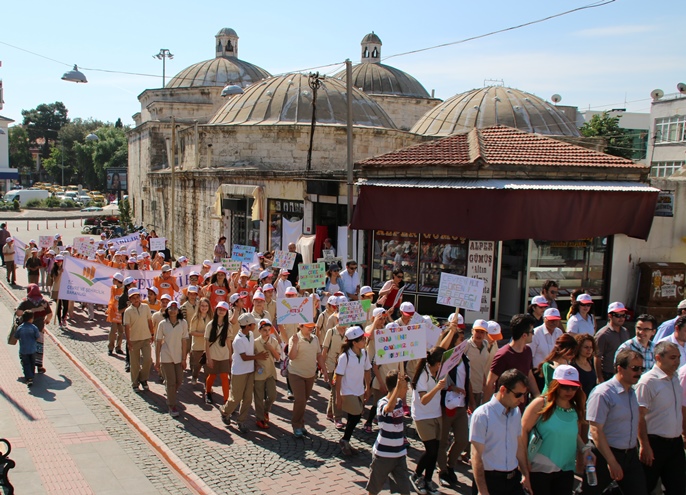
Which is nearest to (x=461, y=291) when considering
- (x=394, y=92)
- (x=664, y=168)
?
(x=394, y=92)

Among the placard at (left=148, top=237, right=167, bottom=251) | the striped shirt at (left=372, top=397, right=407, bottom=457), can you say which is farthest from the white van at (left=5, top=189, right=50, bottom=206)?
the striped shirt at (left=372, top=397, right=407, bottom=457)

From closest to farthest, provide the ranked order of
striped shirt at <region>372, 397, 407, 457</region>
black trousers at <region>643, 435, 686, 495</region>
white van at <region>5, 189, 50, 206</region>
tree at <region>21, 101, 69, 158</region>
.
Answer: black trousers at <region>643, 435, 686, 495</region> < striped shirt at <region>372, 397, 407, 457</region> < white van at <region>5, 189, 50, 206</region> < tree at <region>21, 101, 69, 158</region>

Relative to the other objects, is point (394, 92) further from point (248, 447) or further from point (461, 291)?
point (248, 447)

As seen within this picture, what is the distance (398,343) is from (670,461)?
292cm

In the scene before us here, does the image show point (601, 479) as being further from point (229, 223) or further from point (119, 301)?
point (229, 223)

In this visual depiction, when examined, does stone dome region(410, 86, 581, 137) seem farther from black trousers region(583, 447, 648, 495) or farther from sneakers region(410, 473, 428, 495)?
black trousers region(583, 447, 648, 495)

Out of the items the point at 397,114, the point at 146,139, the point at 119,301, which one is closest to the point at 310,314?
the point at 119,301

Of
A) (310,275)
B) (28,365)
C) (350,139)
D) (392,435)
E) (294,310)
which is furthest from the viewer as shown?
(350,139)

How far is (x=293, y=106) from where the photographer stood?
25109 millimetres

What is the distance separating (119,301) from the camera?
11.5m

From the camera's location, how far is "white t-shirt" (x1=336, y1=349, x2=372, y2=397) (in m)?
7.37

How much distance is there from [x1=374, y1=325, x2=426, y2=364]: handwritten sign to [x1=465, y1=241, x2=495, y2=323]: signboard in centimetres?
598

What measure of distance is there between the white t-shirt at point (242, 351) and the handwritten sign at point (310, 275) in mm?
3642

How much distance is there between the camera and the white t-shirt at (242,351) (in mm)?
8117
